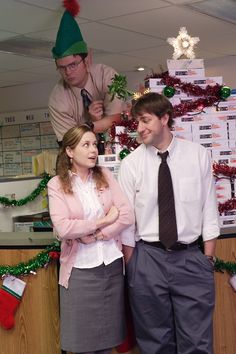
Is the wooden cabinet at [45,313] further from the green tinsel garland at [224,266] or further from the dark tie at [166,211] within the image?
the dark tie at [166,211]

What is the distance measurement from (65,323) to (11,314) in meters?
0.56

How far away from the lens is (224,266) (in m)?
3.08

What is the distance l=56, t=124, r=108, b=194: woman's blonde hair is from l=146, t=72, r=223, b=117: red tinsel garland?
657mm

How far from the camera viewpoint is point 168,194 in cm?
262

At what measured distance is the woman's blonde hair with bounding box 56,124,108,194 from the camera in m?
2.62

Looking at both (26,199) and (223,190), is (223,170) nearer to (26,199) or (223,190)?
(223,190)

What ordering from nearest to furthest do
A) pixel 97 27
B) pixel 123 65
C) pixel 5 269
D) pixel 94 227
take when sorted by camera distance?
pixel 94 227 → pixel 5 269 → pixel 97 27 → pixel 123 65

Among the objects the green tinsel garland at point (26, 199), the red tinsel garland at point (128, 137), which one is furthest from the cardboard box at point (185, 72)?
the green tinsel garland at point (26, 199)

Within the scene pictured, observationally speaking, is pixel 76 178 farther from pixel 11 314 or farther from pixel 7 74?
pixel 7 74

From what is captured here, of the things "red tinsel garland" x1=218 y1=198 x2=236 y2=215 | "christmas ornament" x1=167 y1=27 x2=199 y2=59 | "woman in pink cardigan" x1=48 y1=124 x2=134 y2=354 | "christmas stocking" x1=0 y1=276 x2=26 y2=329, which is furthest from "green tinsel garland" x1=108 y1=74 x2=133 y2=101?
"christmas stocking" x1=0 y1=276 x2=26 y2=329

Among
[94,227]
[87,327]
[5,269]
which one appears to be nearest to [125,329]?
[87,327]

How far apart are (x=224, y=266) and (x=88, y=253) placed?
0.91m

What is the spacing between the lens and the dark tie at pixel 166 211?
102 inches

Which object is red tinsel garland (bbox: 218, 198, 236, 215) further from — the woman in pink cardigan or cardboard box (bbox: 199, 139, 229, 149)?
the woman in pink cardigan
